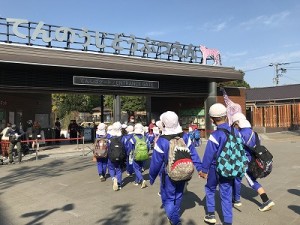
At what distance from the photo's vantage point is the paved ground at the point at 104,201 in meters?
6.05

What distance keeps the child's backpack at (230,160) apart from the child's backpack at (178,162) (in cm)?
42

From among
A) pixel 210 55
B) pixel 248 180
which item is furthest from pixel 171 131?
pixel 210 55

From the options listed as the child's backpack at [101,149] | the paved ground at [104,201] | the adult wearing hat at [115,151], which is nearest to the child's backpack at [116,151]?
the adult wearing hat at [115,151]

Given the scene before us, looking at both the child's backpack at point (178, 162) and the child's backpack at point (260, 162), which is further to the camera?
the child's backpack at point (260, 162)

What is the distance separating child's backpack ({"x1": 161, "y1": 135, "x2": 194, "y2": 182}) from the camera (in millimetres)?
4805

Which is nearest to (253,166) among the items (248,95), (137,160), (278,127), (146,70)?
(137,160)

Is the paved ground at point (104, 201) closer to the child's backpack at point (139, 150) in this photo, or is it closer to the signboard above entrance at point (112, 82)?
the child's backpack at point (139, 150)

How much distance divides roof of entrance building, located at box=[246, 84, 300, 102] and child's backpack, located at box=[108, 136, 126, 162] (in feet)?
109

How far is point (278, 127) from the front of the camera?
99.1ft

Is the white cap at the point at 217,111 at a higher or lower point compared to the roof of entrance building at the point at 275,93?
lower

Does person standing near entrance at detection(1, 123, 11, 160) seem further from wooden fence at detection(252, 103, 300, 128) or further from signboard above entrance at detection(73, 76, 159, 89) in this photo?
wooden fence at detection(252, 103, 300, 128)

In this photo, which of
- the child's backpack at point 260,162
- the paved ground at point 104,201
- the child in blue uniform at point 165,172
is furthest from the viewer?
the paved ground at point 104,201

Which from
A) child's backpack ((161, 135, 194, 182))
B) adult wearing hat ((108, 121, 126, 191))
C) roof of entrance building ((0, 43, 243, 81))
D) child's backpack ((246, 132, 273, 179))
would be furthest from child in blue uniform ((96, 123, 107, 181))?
roof of entrance building ((0, 43, 243, 81))

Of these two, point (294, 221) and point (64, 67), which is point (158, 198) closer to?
point (294, 221)
